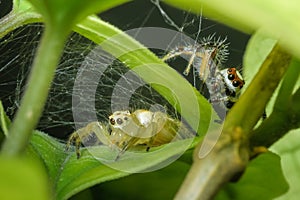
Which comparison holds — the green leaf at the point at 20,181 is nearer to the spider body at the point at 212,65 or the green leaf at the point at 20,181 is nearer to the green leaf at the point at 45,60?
the green leaf at the point at 45,60

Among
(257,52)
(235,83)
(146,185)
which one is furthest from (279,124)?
(235,83)

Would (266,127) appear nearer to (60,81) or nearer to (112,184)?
(112,184)

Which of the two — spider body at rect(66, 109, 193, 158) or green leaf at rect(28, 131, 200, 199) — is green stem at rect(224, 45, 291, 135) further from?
spider body at rect(66, 109, 193, 158)

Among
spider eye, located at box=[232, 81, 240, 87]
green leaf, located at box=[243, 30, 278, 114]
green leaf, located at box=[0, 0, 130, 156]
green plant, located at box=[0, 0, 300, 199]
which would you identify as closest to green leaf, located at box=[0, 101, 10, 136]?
green plant, located at box=[0, 0, 300, 199]

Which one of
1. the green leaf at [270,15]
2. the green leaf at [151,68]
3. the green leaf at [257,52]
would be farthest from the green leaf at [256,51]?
the green leaf at [270,15]

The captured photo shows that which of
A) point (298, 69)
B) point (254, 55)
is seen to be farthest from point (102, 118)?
point (298, 69)
